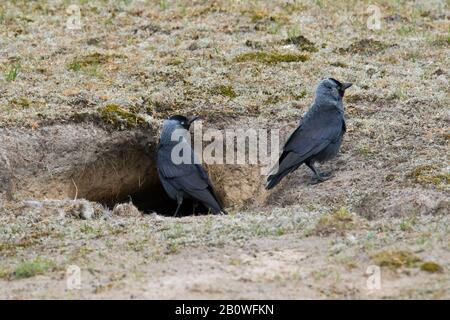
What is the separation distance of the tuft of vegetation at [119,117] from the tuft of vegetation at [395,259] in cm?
534

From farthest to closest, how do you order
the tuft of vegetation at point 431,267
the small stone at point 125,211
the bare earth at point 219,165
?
the small stone at point 125,211
the bare earth at point 219,165
the tuft of vegetation at point 431,267

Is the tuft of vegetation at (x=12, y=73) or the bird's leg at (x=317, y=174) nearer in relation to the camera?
the bird's leg at (x=317, y=174)

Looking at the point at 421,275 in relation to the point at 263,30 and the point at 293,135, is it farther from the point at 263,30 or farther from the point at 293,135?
the point at 263,30

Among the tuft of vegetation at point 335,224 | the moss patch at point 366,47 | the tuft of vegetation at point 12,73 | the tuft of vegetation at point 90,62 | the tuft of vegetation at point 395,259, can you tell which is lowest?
the tuft of vegetation at point 395,259

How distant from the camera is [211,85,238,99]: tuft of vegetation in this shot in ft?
42.9

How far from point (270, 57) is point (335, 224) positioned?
6.18 meters

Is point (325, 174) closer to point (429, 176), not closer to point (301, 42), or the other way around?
point (429, 176)

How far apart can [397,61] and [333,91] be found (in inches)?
102

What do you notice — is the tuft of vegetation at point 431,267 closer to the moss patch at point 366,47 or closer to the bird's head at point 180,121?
the bird's head at point 180,121

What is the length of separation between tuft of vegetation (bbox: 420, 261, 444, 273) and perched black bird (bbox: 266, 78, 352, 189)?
374cm

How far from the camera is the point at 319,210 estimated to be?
9898 millimetres

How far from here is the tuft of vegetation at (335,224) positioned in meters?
8.42

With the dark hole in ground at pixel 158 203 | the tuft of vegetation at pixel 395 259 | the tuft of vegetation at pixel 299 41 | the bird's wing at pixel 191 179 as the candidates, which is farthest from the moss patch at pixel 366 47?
the tuft of vegetation at pixel 395 259

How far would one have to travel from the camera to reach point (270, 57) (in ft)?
46.9
